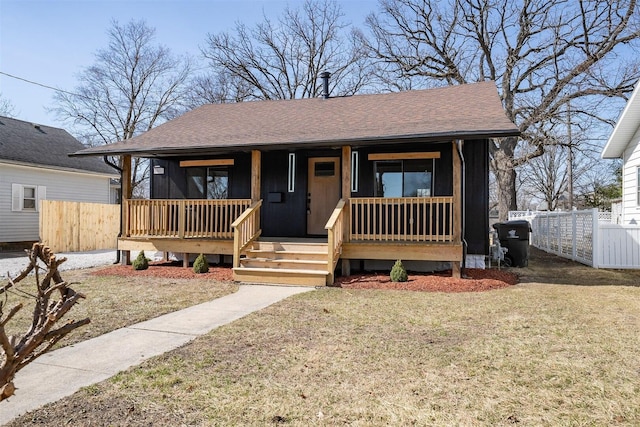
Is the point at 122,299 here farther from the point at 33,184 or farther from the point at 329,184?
the point at 33,184

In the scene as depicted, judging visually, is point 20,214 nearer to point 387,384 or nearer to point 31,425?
point 31,425

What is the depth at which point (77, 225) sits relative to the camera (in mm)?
15375

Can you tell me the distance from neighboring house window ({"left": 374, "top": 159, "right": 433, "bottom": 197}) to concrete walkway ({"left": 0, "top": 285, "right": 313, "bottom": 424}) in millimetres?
4593

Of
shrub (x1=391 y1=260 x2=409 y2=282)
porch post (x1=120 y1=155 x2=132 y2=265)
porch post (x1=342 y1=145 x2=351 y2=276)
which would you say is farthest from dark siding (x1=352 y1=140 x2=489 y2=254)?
porch post (x1=120 y1=155 x2=132 y2=265)

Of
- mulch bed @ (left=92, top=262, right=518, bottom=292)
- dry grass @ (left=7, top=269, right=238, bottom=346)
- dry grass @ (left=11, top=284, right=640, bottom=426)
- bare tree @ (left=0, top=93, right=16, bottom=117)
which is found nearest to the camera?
dry grass @ (left=11, top=284, right=640, bottom=426)

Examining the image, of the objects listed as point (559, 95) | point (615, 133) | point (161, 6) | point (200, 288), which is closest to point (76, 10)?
point (161, 6)

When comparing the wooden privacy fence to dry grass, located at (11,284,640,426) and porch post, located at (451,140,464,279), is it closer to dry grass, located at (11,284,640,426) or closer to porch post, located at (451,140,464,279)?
dry grass, located at (11,284,640,426)

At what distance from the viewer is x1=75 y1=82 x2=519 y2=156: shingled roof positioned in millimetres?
8180

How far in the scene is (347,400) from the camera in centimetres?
296

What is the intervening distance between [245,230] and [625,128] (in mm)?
10519

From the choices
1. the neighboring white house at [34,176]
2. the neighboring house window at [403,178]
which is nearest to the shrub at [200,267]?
the neighboring house window at [403,178]

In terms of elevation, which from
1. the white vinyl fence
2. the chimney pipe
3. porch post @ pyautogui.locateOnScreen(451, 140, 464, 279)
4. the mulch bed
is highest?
the chimney pipe

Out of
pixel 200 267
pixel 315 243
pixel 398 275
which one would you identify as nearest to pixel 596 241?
pixel 398 275

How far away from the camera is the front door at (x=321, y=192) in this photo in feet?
34.5
